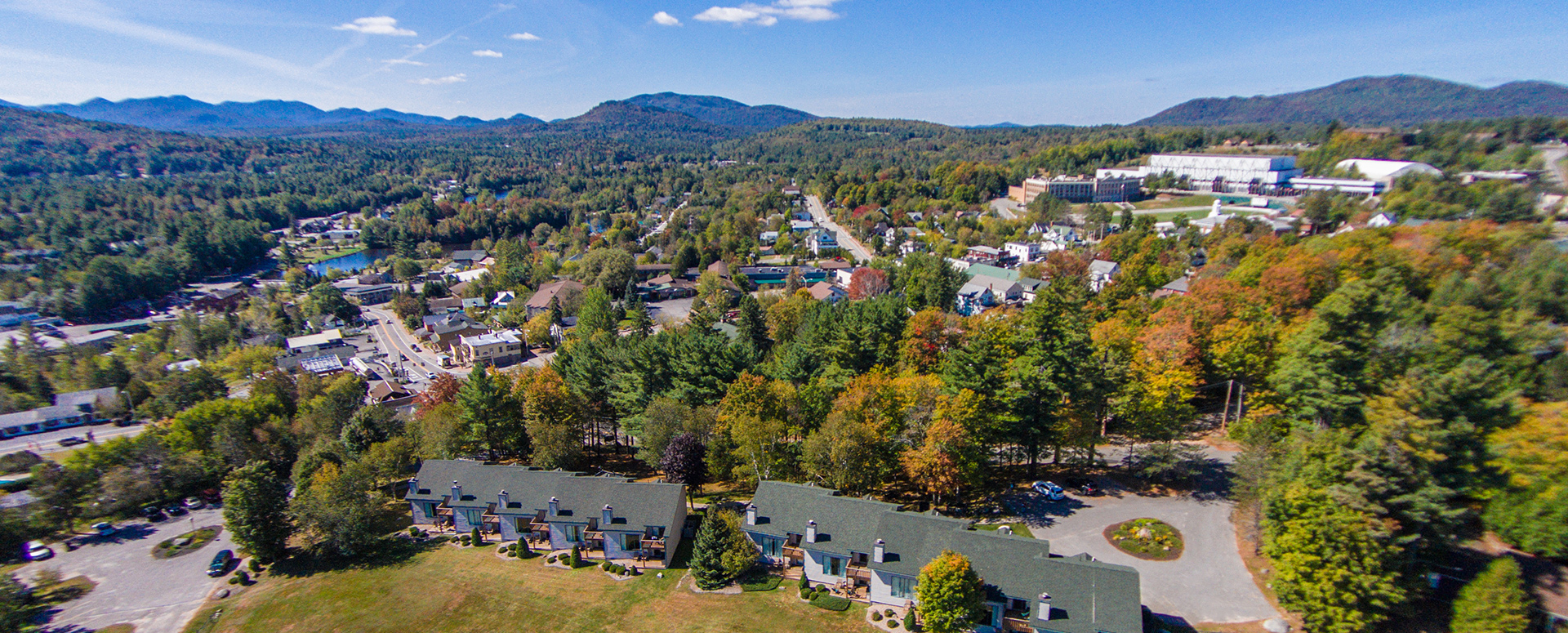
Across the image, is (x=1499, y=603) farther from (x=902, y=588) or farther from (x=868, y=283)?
(x=868, y=283)

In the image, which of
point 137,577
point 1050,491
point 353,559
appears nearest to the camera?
point 137,577

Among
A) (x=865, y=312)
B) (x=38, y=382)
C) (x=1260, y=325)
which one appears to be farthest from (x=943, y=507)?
(x=38, y=382)

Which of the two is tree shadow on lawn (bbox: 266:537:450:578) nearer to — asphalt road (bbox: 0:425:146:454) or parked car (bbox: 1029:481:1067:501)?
parked car (bbox: 1029:481:1067:501)

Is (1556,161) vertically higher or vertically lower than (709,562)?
higher

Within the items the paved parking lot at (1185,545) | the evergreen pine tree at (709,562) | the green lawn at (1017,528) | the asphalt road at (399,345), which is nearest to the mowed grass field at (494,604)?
the evergreen pine tree at (709,562)

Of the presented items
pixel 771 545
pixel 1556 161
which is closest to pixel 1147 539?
pixel 771 545

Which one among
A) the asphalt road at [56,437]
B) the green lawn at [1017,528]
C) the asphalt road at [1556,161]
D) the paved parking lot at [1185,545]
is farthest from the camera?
the asphalt road at [1556,161]

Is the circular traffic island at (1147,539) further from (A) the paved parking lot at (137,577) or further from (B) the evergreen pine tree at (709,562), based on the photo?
(A) the paved parking lot at (137,577)
